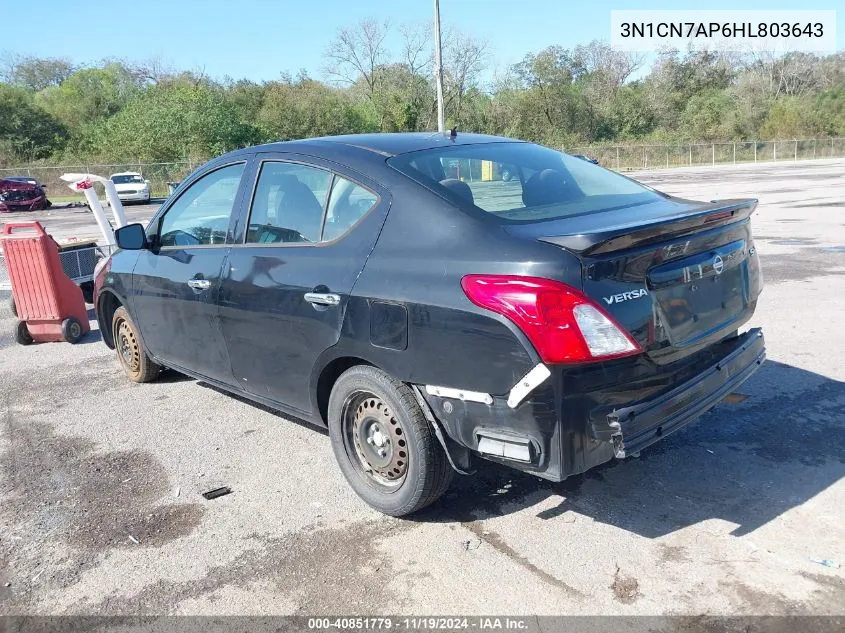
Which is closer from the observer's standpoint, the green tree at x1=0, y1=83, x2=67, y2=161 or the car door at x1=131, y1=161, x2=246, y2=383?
the car door at x1=131, y1=161, x2=246, y2=383

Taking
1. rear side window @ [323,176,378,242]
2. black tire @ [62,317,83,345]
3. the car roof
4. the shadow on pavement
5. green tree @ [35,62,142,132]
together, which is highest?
green tree @ [35,62,142,132]

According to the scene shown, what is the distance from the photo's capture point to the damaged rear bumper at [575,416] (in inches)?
112

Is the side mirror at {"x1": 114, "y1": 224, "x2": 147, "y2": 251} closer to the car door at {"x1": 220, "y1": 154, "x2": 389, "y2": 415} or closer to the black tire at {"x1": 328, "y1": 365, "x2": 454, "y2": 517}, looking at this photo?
the car door at {"x1": 220, "y1": 154, "x2": 389, "y2": 415}

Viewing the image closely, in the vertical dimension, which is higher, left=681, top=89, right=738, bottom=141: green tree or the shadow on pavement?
left=681, top=89, right=738, bottom=141: green tree

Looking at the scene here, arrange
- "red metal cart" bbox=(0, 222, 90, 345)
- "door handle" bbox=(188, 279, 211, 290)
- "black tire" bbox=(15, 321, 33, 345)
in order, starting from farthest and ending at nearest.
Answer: "black tire" bbox=(15, 321, 33, 345) < "red metal cart" bbox=(0, 222, 90, 345) < "door handle" bbox=(188, 279, 211, 290)

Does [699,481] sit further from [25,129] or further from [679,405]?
[25,129]

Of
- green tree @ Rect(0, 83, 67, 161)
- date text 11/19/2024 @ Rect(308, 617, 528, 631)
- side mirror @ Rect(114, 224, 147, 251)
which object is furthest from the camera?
green tree @ Rect(0, 83, 67, 161)

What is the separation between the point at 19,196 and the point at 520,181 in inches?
1307

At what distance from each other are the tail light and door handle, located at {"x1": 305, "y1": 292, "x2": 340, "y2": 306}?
101 cm

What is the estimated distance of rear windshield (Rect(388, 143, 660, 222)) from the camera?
3471mm

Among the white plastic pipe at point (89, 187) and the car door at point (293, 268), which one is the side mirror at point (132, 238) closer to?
the car door at point (293, 268)

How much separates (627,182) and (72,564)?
3496 mm

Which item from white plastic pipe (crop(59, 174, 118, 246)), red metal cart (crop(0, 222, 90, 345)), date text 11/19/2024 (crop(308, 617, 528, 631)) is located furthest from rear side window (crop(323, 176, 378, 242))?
white plastic pipe (crop(59, 174, 118, 246))

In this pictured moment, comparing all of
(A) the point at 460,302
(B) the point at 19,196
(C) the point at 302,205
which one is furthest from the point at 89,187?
(B) the point at 19,196
